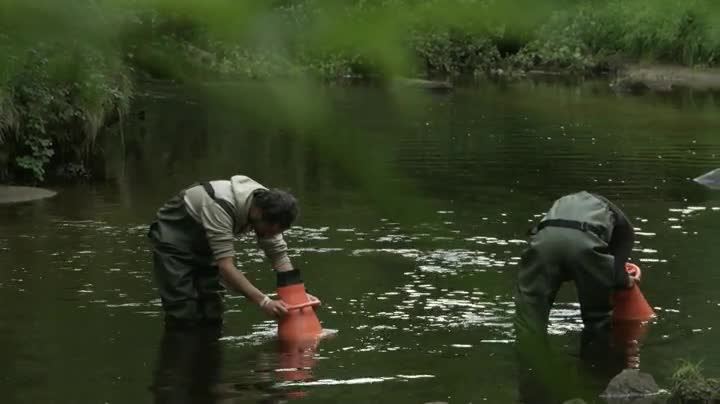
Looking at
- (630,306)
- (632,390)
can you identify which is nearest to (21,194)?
(630,306)

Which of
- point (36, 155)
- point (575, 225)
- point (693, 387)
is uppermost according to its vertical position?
point (575, 225)

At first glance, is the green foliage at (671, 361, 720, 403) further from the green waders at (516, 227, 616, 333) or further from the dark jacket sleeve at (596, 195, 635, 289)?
the dark jacket sleeve at (596, 195, 635, 289)

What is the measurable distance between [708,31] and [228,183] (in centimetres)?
744

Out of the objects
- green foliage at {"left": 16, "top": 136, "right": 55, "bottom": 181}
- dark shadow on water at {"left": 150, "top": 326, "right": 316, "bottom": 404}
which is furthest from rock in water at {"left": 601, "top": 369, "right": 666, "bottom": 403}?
green foliage at {"left": 16, "top": 136, "right": 55, "bottom": 181}

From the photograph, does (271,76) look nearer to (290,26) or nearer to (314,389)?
(290,26)

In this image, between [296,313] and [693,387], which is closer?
[693,387]

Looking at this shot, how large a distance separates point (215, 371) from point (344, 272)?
3.62 m

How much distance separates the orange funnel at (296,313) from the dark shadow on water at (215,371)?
84 millimetres

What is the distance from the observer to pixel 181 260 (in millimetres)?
9281

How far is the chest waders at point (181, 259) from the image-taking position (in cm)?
923

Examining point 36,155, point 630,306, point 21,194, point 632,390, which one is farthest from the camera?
point 36,155

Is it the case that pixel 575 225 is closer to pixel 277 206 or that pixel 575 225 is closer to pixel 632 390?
pixel 632 390

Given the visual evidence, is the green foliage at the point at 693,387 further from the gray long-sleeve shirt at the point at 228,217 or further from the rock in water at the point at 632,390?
the gray long-sleeve shirt at the point at 228,217

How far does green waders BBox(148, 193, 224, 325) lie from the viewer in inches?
363
